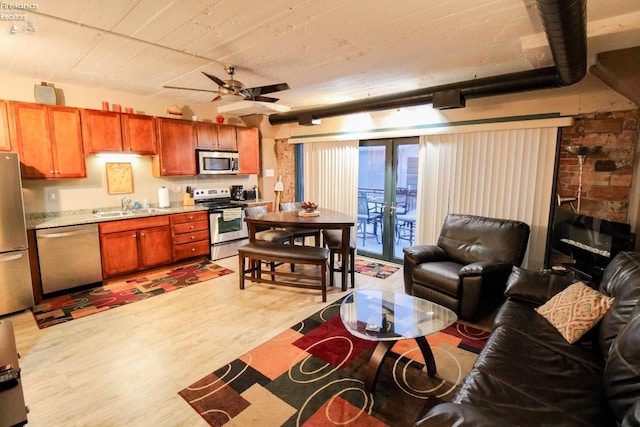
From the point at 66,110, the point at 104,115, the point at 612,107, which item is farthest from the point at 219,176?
the point at 612,107

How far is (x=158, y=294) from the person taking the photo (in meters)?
3.87

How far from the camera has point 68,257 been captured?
3.78 meters

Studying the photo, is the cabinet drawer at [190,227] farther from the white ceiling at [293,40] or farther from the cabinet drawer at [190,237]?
the white ceiling at [293,40]

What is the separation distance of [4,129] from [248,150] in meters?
3.29

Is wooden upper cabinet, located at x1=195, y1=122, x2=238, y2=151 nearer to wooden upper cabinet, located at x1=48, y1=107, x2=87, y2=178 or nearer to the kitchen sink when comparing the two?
the kitchen sink

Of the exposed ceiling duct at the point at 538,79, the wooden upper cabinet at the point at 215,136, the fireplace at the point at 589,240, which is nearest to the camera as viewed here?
the exposed ceiling duct at the point at 538,79

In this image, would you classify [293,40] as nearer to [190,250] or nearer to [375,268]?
[375,268]

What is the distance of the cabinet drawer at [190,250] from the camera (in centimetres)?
479

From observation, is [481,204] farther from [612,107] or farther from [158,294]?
[158,294]

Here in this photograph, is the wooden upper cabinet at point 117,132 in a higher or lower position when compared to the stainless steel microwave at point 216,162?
higher

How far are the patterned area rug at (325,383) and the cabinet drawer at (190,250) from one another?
8.74ft

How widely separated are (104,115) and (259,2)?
10.9 feet

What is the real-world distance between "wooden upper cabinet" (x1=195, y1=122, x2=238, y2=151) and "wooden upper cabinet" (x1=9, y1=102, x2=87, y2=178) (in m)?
1.66

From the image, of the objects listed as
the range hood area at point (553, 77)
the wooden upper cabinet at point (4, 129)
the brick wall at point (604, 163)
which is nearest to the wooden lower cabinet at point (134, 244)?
the wooden upper cabinet at point (4, 129)
